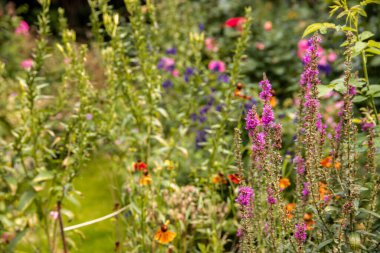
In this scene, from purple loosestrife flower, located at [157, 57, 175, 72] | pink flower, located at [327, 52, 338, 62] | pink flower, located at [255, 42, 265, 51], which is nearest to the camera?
purple loosestrife flower, located at [157, 57, 175, 72]

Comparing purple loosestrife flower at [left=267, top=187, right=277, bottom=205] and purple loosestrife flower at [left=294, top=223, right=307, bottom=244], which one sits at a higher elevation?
purple loosestrife flower at [left=267, top=187, right=277, bottom=205]

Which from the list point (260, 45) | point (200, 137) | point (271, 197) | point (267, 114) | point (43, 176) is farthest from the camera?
point (260, 45)

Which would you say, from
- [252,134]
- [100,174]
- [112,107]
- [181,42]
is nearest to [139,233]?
[112,107]

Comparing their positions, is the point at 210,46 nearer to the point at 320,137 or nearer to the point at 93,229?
the point at 93,229

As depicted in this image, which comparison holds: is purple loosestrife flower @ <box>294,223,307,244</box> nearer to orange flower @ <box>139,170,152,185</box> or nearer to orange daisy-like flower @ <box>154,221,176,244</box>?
orange daisy-like flower @ <box>154,221,176,244</box>

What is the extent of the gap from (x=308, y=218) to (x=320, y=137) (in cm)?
94

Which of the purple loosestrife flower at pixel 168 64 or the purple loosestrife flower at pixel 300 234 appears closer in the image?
the purple loosestrife flower at pixel 300 234

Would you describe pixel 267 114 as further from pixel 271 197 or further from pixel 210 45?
pixel 210 45

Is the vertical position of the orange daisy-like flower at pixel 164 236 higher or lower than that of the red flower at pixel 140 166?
lower

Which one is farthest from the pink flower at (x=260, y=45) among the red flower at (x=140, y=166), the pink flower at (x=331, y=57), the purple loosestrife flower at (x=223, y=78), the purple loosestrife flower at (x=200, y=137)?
the red flower at (x=140, y=166)

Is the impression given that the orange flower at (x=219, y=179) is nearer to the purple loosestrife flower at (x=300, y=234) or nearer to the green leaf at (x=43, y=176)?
the green leaf at (x=43, y=176)

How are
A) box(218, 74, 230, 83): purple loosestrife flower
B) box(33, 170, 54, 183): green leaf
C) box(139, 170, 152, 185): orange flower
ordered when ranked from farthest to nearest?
box(218, 74, 230, 83): purple loosestrife flower < box(33, 170, 54, 183): green leaf < box(139, 170, 152, 185): orange flower

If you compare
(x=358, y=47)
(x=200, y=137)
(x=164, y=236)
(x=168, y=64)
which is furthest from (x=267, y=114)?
(x=168, y=64)

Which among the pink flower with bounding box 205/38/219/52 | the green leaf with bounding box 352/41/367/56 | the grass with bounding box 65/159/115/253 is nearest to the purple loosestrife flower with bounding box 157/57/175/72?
the pink flower with bounding box 205/38/219/52
